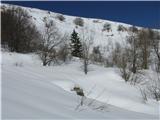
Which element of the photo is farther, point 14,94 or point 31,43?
point 31,43

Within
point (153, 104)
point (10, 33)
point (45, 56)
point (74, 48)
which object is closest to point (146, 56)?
point (74, 48)

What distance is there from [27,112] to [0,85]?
1.48 meters

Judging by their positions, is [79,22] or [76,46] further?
[79,22]

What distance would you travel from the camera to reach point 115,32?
7169 cm

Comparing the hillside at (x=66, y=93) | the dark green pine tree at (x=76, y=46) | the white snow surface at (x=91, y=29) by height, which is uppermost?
the white snow surface at (x=91, y=29)

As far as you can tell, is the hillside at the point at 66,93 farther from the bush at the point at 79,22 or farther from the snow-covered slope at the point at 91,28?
the bush at the point at 79,22

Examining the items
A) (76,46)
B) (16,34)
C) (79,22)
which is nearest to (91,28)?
(79,22)

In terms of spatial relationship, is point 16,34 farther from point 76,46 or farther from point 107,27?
point 107,27

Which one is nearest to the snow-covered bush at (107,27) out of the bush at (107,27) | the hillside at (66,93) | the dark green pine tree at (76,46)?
the bush at (107,27)

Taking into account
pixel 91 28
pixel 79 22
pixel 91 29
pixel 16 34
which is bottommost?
pixel 16 34

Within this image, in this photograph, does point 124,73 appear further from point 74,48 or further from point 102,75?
point 74,48

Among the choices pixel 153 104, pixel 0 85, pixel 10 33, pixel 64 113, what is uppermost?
pixel 10 33

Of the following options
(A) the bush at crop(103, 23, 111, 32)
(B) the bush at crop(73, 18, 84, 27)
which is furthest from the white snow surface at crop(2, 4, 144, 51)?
(B) the bush at crop(73, 18, 84, 27)

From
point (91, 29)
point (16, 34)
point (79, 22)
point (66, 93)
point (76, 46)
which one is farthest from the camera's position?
point (79, 22)
